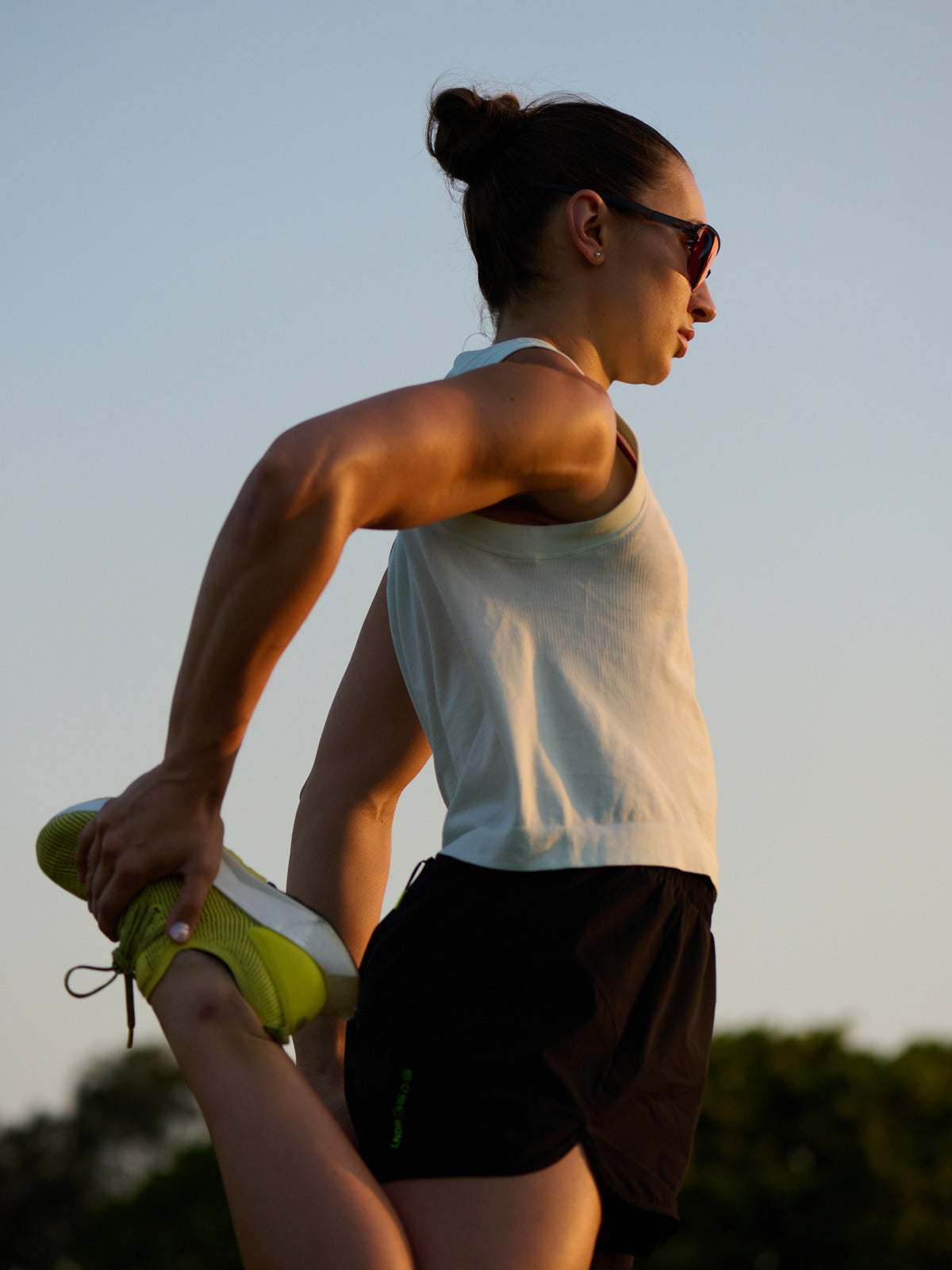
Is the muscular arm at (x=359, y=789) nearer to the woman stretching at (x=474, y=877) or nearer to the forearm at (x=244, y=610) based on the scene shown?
the woman stretching at (x=474, y=877)

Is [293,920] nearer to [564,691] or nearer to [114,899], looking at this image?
[114,899]

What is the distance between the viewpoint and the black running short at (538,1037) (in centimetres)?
179

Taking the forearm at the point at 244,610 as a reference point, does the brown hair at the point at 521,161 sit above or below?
above

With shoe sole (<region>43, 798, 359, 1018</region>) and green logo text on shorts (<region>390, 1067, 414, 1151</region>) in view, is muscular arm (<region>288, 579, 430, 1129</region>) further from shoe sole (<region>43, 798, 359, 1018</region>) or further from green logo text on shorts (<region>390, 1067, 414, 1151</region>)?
green logo text on shorts (<region>390, 1067, 414, 1151</region>)

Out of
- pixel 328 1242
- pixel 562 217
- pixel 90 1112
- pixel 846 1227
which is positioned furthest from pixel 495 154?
pixel 90 1112

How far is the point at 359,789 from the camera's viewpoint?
2584 mm

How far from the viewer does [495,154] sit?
98.3 inches

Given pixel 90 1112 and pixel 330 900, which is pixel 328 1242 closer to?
pixel 330 900

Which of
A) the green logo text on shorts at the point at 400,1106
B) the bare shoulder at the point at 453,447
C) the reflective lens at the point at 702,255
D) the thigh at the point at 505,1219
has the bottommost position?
the thigh at the point at 505,1219

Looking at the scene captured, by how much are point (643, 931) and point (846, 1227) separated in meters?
13.6

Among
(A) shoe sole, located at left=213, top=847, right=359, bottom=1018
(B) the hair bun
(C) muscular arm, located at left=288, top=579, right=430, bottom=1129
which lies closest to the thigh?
(A) shoe sole, located at left=213, top=847, right=359, bottom=1018

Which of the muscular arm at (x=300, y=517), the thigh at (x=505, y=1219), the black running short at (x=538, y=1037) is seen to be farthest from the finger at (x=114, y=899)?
the thigh at (x=505, y=1219)

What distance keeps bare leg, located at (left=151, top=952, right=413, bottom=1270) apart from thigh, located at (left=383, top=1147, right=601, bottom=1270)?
49 millimetres

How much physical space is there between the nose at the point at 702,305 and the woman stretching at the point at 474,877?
17.5 inches
